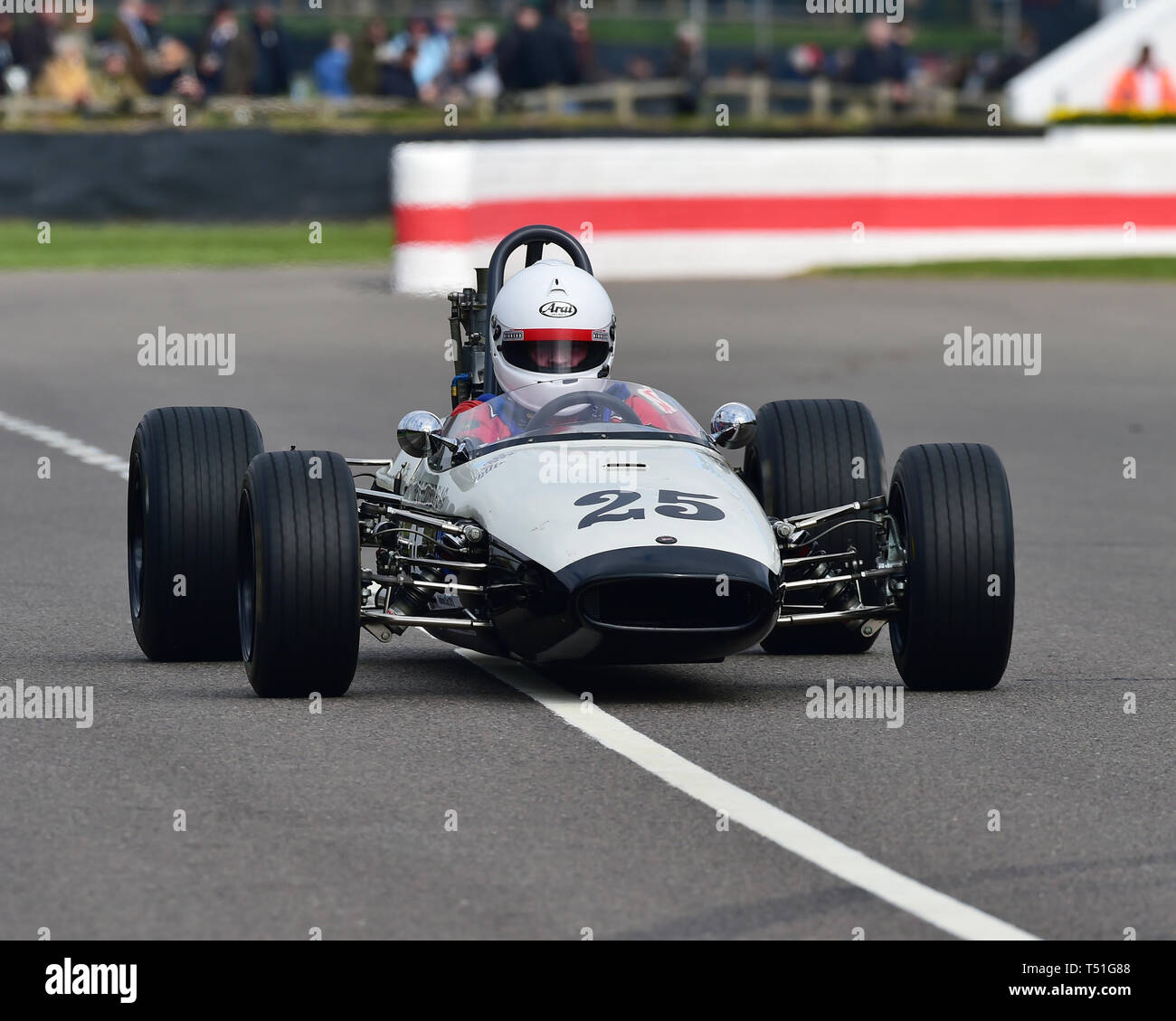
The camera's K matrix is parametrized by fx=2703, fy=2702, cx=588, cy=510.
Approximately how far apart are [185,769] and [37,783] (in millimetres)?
377

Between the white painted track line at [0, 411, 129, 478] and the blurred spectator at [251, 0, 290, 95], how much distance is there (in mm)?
14929

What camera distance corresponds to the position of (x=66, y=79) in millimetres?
29969

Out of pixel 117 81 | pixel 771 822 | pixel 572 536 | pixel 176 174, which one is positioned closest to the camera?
pixel 771 822

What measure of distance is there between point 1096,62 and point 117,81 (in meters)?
15.8

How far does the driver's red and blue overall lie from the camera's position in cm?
857

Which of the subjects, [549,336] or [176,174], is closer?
[549,336]

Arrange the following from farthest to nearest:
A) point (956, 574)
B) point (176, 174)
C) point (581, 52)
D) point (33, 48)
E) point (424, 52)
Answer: point (424, 52), point (581, 52), point (33, 48), point (176, 174), point (956, 574)

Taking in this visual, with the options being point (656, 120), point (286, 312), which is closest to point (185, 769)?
point (286, 312)

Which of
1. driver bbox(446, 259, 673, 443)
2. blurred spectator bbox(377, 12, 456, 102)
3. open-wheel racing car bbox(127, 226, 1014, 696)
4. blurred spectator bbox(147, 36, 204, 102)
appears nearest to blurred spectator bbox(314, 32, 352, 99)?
blurred spectator bbox(377, 12, 456, 102)

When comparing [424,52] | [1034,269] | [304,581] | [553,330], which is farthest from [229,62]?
[304,581]

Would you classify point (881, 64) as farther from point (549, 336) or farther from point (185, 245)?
point (549, 336)

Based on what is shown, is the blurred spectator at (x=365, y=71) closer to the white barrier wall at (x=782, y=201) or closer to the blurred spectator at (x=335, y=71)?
the blurred spectator at (x=335, y=71)

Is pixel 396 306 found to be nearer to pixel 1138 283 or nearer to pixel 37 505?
pixel 1138 283

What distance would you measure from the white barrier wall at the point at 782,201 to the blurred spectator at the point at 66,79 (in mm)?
5309
